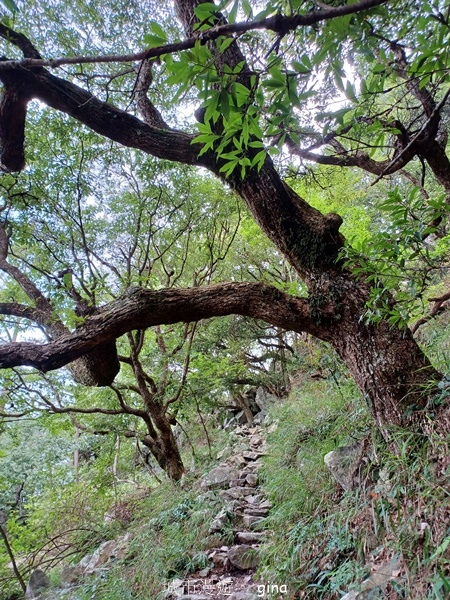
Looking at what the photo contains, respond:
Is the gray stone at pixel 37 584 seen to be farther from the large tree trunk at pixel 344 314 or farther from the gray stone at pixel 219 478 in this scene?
the large tree trunk at pixel 344 314

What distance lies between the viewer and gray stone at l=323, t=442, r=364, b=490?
1.98m

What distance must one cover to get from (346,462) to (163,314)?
64.0 inches

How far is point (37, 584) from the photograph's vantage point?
3.75 meters

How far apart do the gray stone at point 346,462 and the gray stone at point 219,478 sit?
196 cm

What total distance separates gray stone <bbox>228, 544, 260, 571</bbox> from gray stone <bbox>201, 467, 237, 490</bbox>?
4.33ft

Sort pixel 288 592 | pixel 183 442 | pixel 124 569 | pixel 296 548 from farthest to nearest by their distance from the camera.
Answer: pixel 183 442 < pixel 124 569 < pixel 296 548 < pixel 288 592

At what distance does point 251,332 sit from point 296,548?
5838 millimetres

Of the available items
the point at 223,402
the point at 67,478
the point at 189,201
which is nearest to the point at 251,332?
the point at 223,402

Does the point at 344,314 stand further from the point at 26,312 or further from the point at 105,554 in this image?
the point at 105,554

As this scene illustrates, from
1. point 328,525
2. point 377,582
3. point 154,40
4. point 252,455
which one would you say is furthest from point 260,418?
point 154,40

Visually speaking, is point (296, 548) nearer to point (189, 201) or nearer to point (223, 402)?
point (189, 201)

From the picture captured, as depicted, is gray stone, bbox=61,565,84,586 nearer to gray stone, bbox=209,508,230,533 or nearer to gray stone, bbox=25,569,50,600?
gray stone, bbox=25,569,50,600

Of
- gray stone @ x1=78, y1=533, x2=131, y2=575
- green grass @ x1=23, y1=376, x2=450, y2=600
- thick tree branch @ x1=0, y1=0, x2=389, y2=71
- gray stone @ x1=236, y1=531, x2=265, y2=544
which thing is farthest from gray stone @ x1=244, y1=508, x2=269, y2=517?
thick tree branch @ x1=0, y1=0, x2=389, y2=71

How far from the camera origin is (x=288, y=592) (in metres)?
1.71
